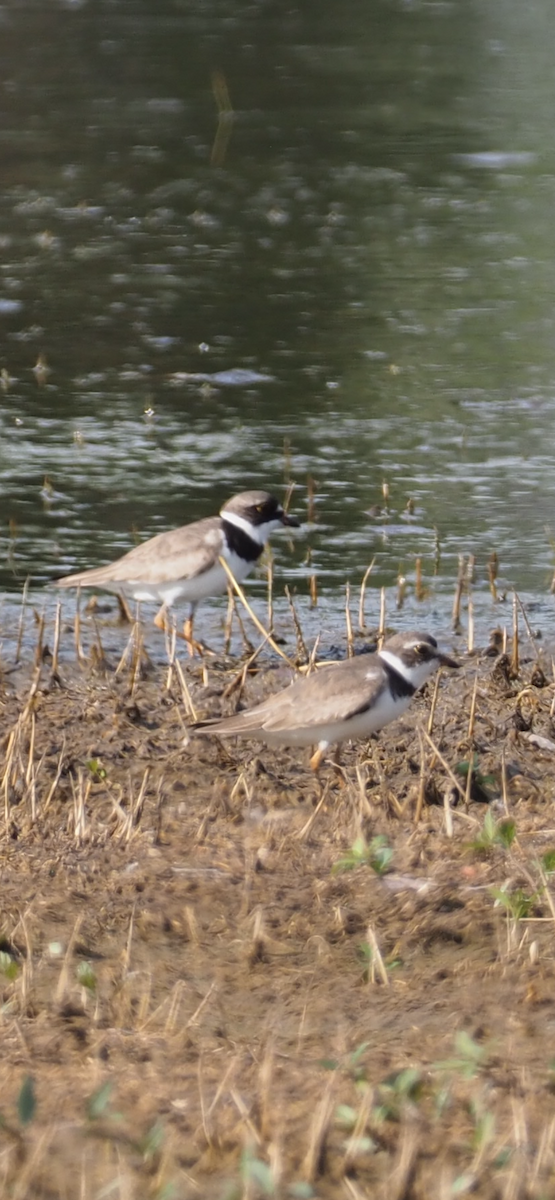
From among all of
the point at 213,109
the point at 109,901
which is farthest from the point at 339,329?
the point at 213,109

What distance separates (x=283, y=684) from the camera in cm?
674

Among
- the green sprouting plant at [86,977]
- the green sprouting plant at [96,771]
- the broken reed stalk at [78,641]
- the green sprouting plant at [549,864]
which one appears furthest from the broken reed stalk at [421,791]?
the broken reed stalk at [78,641]

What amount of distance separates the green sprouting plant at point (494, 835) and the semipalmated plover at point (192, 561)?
7.41ft

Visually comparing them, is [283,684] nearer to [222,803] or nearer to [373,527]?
[222,803]

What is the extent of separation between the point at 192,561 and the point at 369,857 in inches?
92.9

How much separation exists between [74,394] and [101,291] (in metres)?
2.53

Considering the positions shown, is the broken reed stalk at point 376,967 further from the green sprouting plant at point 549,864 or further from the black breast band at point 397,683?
the black breast band at point 397,683

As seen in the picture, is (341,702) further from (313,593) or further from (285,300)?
(285,300)

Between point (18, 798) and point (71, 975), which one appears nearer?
point (71, 975)

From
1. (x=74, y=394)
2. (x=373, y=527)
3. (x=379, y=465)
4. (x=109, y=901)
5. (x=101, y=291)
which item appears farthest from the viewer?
(x=101, y=291)

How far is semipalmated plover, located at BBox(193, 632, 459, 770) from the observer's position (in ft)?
18.5

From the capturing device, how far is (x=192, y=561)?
702 centimetres

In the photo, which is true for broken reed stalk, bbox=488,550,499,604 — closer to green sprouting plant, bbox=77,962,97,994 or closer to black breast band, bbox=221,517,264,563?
black breast band, bbox=221,517,264,563

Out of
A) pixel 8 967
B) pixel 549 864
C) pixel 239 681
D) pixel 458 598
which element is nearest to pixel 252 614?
pixel 239 681
